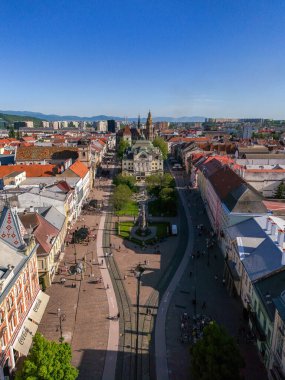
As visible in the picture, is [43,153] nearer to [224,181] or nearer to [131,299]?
[224,181]

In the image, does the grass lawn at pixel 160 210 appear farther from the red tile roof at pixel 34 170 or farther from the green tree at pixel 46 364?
the green tree at pixel 46 364

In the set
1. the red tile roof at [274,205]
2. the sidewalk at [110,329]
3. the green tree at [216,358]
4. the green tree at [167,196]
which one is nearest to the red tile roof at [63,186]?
the sidewalk at [110,329]

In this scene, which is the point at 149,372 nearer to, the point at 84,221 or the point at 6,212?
the point at 6,212

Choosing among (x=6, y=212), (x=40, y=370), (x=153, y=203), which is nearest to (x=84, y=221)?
(x=153, y=203)

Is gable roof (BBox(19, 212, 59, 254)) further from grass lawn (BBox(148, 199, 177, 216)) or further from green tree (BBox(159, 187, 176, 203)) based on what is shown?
green tree (BBox(159, 187, 176, 203))

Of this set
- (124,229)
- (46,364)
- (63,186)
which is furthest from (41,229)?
(46,364)

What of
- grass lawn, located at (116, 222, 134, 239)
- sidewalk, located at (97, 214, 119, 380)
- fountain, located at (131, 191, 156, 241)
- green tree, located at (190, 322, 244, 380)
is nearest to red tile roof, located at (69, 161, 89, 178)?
grass lawn, located at (116, 222, 134, 239)
